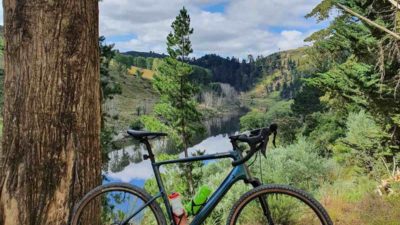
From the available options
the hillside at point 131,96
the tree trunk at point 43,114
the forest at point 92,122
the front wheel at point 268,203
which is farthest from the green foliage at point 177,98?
the hillside at point 131,96

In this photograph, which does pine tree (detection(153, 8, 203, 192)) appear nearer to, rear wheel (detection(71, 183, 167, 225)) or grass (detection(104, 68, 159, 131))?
rear wheel (detection(71, 183, 167, 225))

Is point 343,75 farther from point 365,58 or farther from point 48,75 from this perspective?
point 48,75

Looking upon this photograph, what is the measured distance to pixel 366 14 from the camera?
54.0ft

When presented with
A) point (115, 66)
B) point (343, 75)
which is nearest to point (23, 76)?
point (343, 75)

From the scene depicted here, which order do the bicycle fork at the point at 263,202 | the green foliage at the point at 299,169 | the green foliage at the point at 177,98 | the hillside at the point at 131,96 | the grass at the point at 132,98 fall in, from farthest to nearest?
the hillside at the point at 131,96 < the grass at the point at 132,98 < the green foliage at the point at 177,98 < the green foliage at the point at 299,169 < the bicycle fork at the point at 263,202

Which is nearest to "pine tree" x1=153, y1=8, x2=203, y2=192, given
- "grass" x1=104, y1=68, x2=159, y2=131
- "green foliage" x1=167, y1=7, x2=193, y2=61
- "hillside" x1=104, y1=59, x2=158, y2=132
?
"green foliage" x1=167, y1=7, x2=193, y2=61

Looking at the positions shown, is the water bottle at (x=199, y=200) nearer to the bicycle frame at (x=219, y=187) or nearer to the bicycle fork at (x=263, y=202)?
the bicycle frame at (x=219, y=187)

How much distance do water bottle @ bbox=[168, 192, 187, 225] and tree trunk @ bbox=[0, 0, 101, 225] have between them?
77 centimetres

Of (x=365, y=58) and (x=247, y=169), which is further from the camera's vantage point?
(x=365, y=58)

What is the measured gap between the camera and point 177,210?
11.0 feet

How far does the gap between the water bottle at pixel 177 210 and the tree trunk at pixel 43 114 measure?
77cm

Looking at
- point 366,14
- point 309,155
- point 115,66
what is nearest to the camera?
point 366,14

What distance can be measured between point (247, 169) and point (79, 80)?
1.55 meters

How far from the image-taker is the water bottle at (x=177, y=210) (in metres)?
3.33
